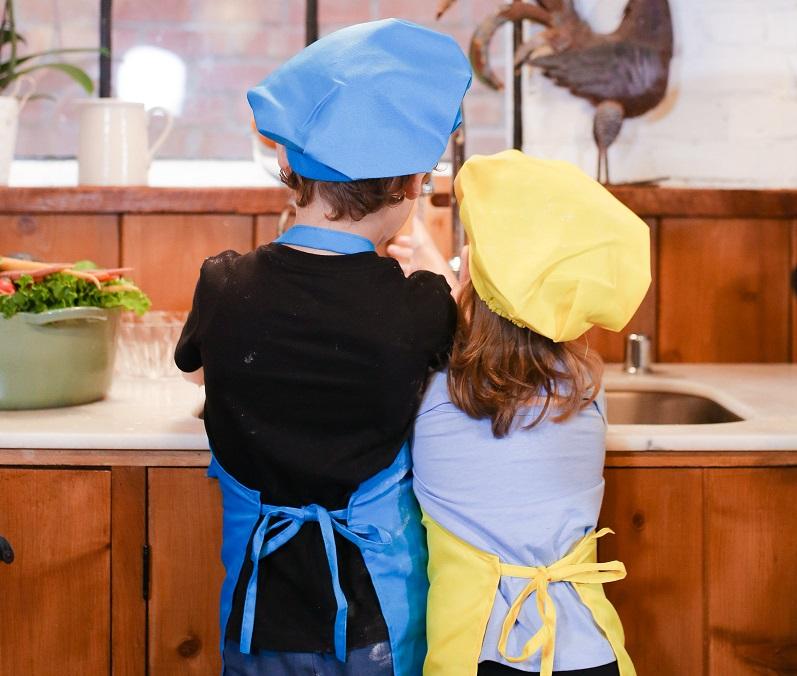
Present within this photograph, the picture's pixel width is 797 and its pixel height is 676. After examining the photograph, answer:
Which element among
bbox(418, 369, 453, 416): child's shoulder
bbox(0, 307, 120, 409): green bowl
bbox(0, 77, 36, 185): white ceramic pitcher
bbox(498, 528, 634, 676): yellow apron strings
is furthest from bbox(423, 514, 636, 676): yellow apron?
bbox(0, 77, 36, 185): white ceramic pitcher

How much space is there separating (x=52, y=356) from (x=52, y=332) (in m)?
0.03

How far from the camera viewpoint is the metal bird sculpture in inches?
70.1

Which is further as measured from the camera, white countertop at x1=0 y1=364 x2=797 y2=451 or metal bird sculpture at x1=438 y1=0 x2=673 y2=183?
metal bird sculpture at x1=438 y1=0 x2=673 y2=183

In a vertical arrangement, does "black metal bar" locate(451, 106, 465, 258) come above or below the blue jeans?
above

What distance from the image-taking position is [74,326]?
4.27 ft

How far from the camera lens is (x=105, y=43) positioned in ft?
6.15

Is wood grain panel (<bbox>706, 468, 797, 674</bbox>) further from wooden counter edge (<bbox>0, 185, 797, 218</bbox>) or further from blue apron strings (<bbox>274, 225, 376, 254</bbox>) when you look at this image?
wooden counter edge (<bbox>0, 185, 797, 218</bbox>)

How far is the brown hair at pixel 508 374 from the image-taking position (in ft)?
3.17

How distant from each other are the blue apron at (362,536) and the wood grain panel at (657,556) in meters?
0.28

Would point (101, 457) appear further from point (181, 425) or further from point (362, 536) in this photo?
point (362, 536)

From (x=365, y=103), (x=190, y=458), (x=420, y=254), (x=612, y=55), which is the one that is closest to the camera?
(x=365, y=103)

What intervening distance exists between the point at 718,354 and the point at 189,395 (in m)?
1.00

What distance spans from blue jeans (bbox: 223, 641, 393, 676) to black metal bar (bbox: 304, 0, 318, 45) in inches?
50.7

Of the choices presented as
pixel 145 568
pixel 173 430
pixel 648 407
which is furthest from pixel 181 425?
pixel 648 407
